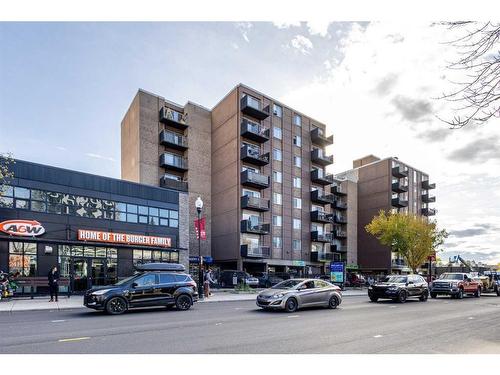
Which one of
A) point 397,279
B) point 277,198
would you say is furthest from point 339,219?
point 397,279

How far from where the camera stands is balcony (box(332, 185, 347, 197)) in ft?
217

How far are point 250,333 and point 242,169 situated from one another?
Result: 37809 mm

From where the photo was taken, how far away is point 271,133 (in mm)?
51875

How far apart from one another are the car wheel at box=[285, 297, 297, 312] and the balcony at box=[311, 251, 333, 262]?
38.4 meters

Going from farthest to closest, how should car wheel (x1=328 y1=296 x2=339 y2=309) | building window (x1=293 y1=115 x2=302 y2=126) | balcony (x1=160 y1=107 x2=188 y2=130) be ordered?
building window (x1=293 y1=115 x2=302 y2=126) < balcony (x1=160 y1=107 x2=188 y2=130) < car wheel (x1=328 y1=296 x2=339 y2=309)

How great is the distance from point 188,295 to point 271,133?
119 feet

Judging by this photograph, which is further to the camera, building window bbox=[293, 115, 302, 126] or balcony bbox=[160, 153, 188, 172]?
building window bbox=[293, 115, 302, 126]

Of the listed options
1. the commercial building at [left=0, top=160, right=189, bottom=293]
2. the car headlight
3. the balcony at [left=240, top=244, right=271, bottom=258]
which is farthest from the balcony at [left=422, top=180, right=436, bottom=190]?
the car headlight

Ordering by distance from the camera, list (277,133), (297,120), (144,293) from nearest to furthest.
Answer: (144,293), (277,133), (297,120)

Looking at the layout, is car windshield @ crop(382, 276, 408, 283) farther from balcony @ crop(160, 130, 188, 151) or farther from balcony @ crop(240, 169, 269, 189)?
balcony @ crop(160, 130, 188, 151)

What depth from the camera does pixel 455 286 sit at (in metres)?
27.4

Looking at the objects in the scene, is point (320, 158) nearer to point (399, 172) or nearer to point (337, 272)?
point (399, 172)

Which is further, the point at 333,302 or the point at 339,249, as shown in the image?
the point at 339,249

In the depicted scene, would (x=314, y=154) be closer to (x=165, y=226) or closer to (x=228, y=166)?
(x=228, y=166)
